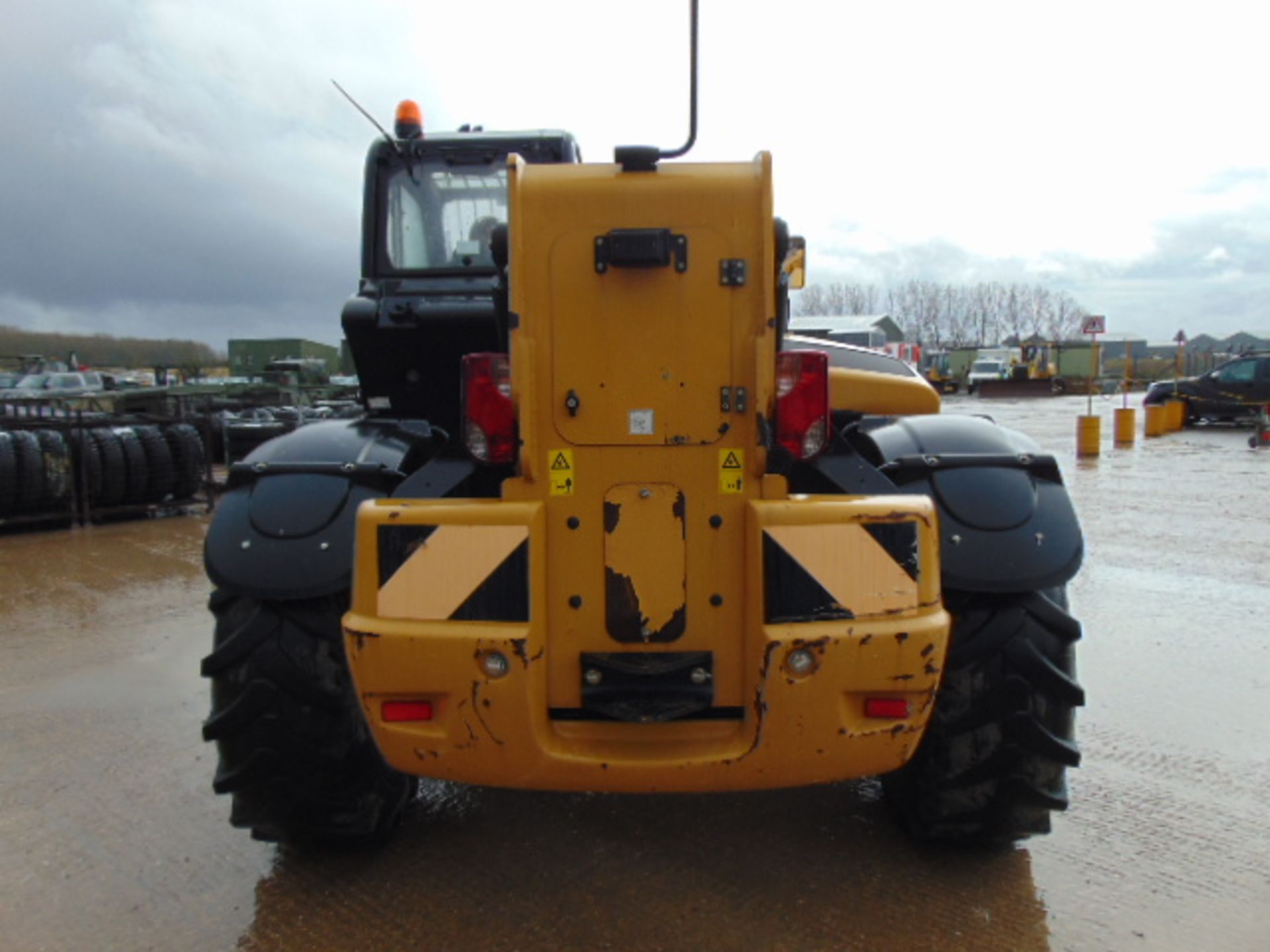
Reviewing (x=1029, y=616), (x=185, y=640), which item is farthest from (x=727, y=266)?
(x=185, y=640)

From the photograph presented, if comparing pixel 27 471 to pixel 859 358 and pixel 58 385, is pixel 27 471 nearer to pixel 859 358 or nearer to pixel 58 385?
pixel 859 358

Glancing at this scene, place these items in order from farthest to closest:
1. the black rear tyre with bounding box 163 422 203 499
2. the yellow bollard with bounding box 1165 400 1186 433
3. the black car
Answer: the black car
the yellow bollard with bounding box 1165 400 1186 433
the black rear tyre with bounding box 163 422 203 499

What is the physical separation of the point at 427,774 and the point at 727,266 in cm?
150

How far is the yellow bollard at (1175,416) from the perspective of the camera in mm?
21844

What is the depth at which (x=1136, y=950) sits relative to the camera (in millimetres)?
2627

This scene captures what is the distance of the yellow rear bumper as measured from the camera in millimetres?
2361

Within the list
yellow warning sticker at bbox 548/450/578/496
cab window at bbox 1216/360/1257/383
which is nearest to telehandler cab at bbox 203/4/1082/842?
yellow warning sticker at bbox 548/450/578/496

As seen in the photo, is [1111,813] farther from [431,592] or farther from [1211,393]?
[1211,393]

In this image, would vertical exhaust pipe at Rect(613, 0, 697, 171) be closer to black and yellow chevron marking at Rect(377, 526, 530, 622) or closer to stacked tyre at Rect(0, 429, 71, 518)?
black and yellow chevron marking at Rect(377, 526, 530, 622)

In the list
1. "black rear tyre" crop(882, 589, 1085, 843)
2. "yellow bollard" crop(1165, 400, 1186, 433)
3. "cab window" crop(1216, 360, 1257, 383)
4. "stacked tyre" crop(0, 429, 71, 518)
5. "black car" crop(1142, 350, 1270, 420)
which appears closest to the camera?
"black rear tyre" crop(882, 589, 1085, 843)

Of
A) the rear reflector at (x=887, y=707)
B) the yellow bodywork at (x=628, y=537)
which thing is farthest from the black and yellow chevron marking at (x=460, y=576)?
the rear reflector at (x=887, y=707)

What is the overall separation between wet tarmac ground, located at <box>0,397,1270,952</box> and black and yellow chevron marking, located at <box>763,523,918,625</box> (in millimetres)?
986

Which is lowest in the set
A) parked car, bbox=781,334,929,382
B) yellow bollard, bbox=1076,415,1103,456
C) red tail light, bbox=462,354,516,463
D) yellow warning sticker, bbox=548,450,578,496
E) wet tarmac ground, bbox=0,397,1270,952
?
wet tarmac ground, bbox=0,397,1270,952

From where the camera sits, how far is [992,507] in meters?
2.73
